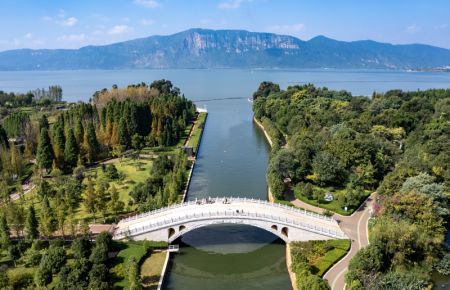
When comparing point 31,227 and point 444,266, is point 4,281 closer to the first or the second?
point 31,227

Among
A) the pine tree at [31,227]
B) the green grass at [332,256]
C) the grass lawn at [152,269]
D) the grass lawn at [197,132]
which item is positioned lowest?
the grass lawn at [152,269]

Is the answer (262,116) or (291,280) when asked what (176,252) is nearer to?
(291,280)

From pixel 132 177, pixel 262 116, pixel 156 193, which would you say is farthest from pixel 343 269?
pixel 262 116

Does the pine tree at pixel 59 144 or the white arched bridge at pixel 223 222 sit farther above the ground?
the pine tree at pixel 59 144

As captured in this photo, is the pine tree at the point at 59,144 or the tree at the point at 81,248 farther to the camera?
the pine tree at the point at 59,144

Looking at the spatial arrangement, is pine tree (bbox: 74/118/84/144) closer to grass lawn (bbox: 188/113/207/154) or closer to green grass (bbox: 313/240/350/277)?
grass lawn (bbox: 188/113/207/154)

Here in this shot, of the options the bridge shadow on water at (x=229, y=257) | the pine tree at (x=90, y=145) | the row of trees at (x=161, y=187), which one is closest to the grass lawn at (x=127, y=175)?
the row of trees at (x=161, y=187)

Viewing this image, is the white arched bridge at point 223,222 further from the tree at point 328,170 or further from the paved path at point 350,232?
the tree at point 328,170

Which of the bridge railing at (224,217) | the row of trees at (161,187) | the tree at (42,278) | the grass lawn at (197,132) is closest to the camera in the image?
the tree at (42,278)
